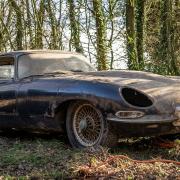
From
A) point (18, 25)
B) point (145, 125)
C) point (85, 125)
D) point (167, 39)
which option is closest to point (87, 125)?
point (85, 125)

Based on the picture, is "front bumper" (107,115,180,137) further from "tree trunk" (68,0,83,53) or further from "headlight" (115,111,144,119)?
"tree trunk" (68,0,83,53)

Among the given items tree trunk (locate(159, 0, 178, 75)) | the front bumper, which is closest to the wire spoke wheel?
the front bumper

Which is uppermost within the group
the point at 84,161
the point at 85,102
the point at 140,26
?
the point at 140,26

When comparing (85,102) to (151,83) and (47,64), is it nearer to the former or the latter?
(151,83)

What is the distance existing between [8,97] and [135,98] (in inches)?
89.0

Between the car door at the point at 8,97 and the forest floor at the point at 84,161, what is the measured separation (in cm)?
42

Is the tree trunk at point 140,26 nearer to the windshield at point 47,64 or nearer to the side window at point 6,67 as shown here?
the windshield at point 47,64

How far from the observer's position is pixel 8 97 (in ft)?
24.3

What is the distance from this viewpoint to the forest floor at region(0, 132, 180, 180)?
15.8 ft

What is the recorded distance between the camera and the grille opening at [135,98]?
235 inches

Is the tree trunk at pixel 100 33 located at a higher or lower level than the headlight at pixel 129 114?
higher

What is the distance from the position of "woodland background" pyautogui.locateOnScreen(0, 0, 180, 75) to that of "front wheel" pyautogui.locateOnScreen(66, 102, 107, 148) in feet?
29.3

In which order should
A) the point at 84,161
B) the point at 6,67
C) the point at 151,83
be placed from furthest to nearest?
the point at 6,67 → the point at 151,83 → the point at 84,161

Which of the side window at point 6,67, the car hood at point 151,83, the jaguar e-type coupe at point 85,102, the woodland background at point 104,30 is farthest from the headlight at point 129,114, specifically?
the woodland background at point 104,30
